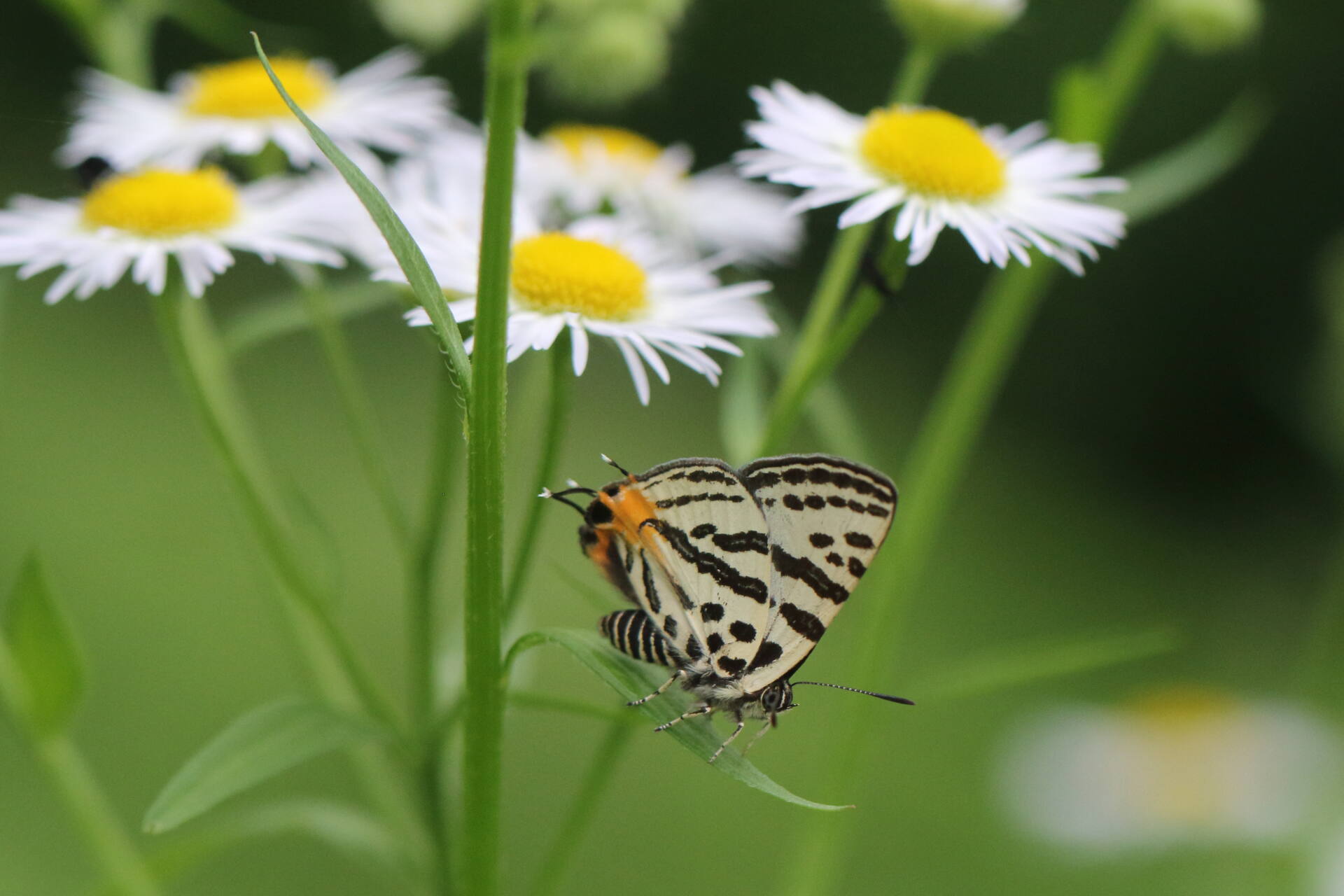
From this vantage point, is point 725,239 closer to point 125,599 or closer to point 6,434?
point 125,599

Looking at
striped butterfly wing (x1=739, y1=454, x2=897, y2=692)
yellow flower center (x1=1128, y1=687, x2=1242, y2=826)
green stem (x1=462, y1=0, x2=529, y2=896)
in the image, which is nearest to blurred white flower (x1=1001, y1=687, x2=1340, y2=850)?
yellow flower center (x1=1128, y1=687, x2=1242, y2=826)

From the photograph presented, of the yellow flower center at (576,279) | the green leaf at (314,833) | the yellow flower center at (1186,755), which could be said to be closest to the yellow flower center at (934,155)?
the yellow flower center at (576,279)

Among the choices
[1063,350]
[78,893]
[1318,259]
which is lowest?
[78,893]

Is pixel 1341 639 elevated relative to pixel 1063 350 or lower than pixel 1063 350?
lower

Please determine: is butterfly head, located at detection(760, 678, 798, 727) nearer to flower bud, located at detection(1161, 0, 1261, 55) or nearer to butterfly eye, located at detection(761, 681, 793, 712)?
butterfly eye, located at detection(761, 681, 793, 712)

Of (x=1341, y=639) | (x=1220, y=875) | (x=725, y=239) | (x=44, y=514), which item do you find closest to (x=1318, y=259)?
(x=1341, y=639)
